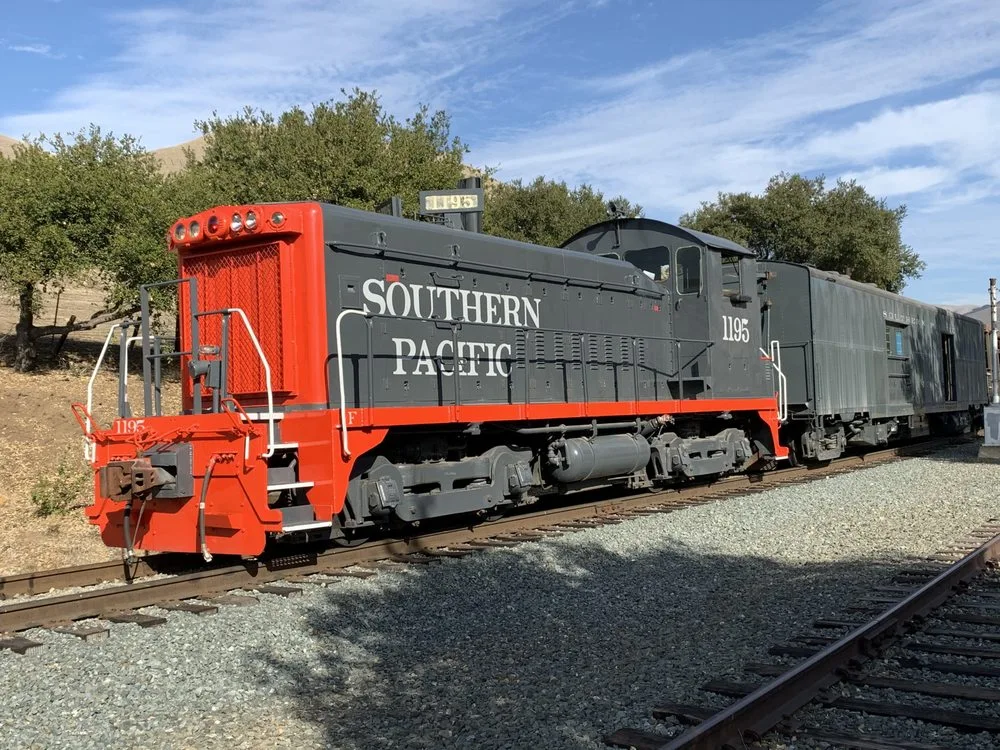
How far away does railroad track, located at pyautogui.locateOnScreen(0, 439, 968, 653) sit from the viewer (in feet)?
17.9

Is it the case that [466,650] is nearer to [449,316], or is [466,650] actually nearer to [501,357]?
[449,316]

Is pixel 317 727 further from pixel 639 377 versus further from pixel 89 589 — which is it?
pixel 639 377

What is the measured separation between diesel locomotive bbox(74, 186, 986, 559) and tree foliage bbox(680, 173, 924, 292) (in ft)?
94.0

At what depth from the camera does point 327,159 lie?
2028 cm

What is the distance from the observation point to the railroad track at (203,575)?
5.47 meters

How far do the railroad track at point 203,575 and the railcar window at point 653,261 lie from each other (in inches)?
121

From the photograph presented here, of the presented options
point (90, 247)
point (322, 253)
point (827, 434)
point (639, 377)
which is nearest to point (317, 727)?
point (322, 253)

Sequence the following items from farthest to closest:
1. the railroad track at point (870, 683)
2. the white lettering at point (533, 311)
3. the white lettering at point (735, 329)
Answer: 1. the white lettering at point (735, 329)
2. the white lettering at point (533, 311)
3. the railroad track at point (870, 683)

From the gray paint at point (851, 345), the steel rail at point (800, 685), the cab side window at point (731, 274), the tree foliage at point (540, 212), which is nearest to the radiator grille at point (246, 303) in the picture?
the steel rail at point (800, 685)

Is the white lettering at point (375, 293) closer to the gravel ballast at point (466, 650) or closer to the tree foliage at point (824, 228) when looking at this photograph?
the gravel ballast at point (466, 650)

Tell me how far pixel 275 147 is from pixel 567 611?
1811cm

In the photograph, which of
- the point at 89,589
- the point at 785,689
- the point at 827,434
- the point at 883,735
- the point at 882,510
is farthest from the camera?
the point at 827,434

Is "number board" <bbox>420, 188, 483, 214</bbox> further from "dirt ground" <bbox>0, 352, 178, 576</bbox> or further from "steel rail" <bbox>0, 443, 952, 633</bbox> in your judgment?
"dirt ground" <bbox>0, 352, 178, 576</bbox>

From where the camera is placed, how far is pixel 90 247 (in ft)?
58.5
